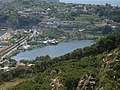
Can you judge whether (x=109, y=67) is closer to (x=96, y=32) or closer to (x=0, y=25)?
(x=96, y=32)

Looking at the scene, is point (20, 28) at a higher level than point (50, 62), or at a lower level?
lower

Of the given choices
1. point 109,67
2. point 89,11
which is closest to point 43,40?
point 89,11

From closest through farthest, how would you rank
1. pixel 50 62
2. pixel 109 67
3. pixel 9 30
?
pixel 109 67
pixel 50 62
pixel 9 30

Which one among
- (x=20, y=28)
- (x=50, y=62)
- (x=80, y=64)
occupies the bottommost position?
(x=20, y=28)

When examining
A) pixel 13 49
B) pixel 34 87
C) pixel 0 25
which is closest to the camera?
pixel 34 87

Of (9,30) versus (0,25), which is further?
(0,25)

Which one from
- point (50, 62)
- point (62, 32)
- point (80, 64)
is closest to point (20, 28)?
point (62, 32)
